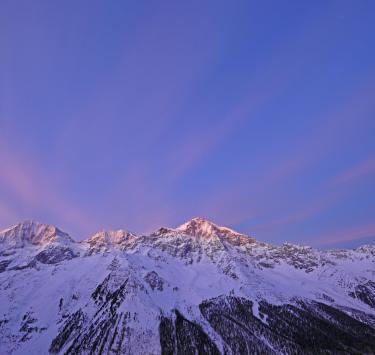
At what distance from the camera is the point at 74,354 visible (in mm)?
199500

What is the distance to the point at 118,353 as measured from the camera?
→ 198125mm

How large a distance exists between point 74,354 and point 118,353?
965 inches
